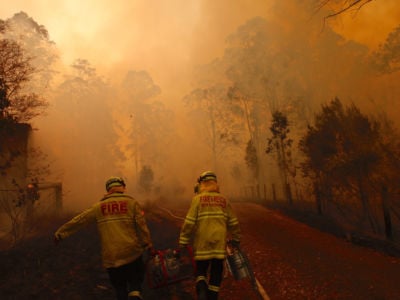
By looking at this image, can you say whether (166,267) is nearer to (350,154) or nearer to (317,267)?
(317,267)

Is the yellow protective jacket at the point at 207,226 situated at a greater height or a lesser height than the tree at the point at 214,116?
lesser

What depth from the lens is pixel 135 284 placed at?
13.6 feet

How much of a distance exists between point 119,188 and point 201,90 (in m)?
41.2

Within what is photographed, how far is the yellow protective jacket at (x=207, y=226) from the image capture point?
4.20m

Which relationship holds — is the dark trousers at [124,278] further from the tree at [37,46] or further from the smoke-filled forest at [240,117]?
the tree at [37,46]

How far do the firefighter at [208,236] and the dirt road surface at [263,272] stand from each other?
168 centimetres

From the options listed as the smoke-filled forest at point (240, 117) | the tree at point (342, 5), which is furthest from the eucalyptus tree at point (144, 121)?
the tree at point (342, 5)

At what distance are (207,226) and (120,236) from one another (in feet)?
3.99

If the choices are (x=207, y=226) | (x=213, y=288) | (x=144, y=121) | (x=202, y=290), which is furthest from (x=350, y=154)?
(x=144, y=121)

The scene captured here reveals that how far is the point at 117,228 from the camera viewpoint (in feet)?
13.6

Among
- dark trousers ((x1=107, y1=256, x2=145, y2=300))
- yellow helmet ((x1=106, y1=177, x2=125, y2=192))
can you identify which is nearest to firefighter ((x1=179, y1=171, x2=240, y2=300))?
dark trousers ((x1=107, y1=256, x2=145, y2=300))

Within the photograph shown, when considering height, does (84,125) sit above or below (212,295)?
above

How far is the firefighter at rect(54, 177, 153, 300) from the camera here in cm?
407

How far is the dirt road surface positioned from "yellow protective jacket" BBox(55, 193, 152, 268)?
2.04m
